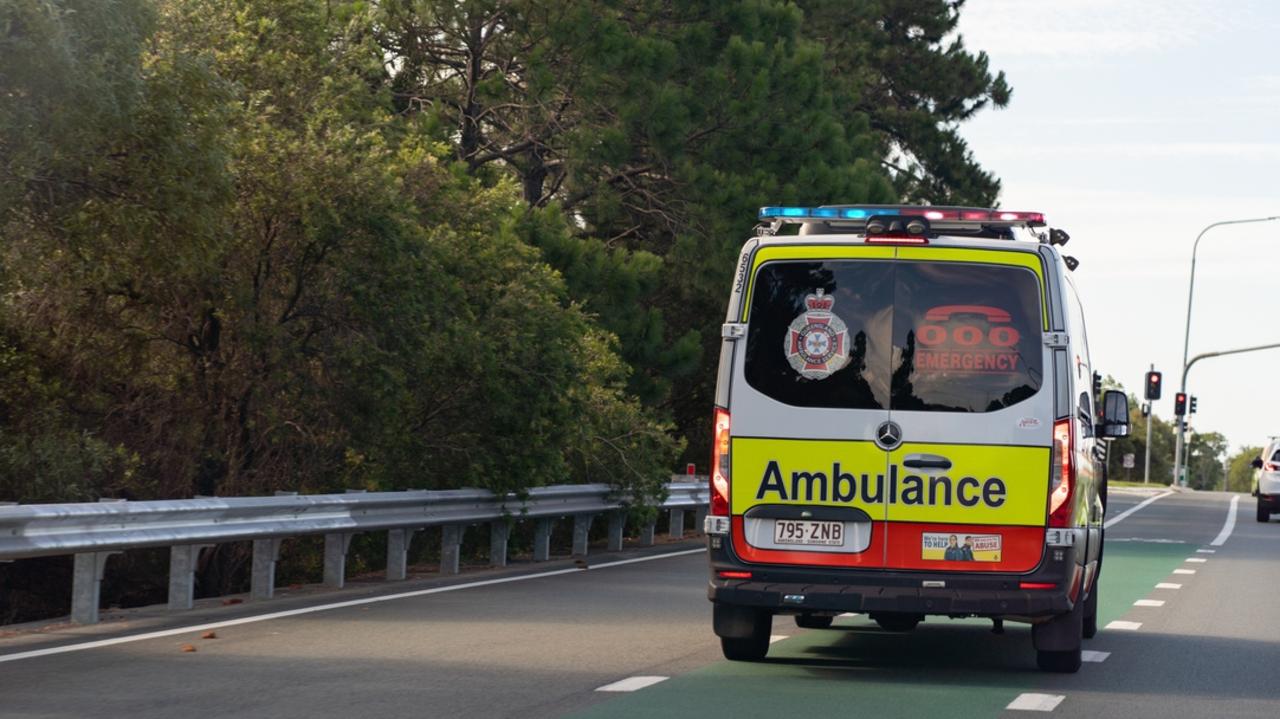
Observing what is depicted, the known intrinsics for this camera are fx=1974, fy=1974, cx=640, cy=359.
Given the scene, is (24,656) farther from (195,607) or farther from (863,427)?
(863,427)

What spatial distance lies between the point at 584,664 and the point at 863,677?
1580 mm

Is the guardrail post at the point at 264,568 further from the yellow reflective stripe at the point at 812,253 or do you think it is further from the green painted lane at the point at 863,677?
the yellow reflective stripe at the point at 812,253

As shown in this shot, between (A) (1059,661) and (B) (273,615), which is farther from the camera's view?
(B) (273,615)

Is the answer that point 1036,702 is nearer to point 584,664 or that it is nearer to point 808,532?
point 808,532

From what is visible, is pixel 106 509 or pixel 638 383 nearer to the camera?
pixel 106 509

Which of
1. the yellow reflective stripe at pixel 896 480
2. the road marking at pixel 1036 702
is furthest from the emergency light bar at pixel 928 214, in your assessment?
the road marking at pixel 1036 702

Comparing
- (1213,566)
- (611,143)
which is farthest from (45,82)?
(611,143)

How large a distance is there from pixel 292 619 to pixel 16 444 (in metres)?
6.03

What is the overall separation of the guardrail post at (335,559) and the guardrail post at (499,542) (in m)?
3.31

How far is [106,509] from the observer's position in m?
12.6

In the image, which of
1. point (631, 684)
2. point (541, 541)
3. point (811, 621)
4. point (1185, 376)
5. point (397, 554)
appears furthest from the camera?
point (1185, 376)

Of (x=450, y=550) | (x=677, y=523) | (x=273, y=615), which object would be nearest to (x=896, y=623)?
(x=273, y=615)

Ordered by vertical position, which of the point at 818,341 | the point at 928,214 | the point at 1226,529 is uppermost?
the point at 928,214

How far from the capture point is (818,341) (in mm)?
10766
